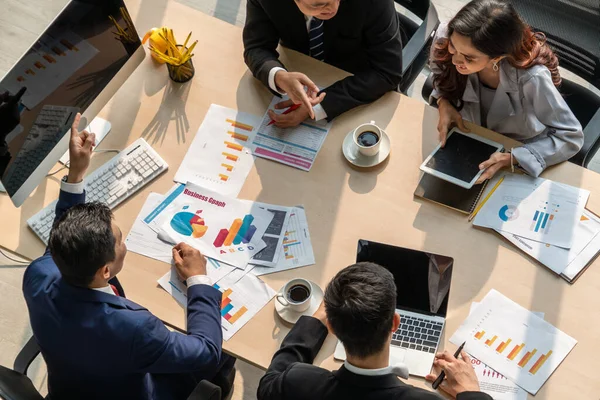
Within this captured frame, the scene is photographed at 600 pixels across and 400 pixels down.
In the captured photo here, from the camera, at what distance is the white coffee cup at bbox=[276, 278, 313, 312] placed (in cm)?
183

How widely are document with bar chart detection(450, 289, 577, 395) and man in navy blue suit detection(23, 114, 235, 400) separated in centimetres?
72

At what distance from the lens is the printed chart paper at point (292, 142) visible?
2131 millimetres

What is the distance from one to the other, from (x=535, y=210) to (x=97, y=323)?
1.31 metres

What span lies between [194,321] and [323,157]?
0.69 metres

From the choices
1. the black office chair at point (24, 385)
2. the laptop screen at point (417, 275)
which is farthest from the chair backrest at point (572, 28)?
the black office chair at point (24, 385)

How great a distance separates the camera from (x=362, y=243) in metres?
1.96

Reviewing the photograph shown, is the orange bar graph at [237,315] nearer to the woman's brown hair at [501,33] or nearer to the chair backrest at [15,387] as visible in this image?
the chair backrest at [15,387]

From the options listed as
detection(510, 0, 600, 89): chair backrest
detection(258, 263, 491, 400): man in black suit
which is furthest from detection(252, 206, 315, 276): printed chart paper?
detection(510, 0, 600, 89): chair backrest

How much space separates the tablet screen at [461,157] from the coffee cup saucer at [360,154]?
15 cm

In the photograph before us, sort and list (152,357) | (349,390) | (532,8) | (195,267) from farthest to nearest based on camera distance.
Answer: (532,8) → (195,267) → (152,357) → (349,390)

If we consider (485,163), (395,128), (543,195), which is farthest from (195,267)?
(543,195)

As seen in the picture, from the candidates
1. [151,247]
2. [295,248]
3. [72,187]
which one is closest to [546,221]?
[295,248]

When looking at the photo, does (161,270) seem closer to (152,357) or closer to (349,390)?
(152,357)

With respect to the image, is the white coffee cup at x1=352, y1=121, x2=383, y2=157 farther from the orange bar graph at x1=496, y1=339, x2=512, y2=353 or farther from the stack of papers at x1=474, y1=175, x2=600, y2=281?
the orange bar graph at x1=496, y1=339, x2=512, y2=353
